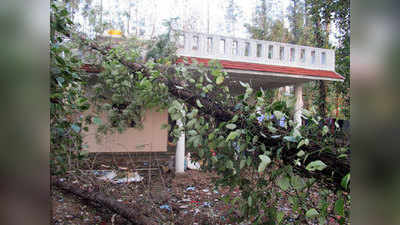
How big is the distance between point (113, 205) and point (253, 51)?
13.5 ft

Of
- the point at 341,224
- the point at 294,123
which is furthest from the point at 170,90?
the point at 341,224

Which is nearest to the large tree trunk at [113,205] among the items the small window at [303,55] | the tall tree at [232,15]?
the small window at [303,55]

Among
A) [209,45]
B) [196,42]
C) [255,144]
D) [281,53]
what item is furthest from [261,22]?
[255,144]

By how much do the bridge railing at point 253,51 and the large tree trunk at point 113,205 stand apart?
281 centimetres

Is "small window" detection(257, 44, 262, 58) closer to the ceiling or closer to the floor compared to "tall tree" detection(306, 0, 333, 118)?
closer to the floor

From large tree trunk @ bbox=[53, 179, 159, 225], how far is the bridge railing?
281 centimetres

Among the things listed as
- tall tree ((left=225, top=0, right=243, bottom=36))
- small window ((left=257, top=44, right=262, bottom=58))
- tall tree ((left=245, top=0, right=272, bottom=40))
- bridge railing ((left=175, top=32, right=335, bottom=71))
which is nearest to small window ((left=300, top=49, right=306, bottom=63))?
bridge railing ((left=175, top=32, right=335, bottom=71))

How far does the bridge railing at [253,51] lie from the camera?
198 inches

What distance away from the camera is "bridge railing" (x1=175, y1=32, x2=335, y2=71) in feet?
16.5

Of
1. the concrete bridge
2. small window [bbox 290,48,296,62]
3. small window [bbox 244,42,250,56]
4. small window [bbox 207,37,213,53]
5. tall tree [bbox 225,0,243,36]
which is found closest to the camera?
the concrete bridge

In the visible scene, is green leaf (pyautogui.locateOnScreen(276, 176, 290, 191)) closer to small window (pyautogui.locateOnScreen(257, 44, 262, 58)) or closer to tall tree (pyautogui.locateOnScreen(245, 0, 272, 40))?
small window (pyautogui.locateOnScreen(257, 44, 262, 58))
